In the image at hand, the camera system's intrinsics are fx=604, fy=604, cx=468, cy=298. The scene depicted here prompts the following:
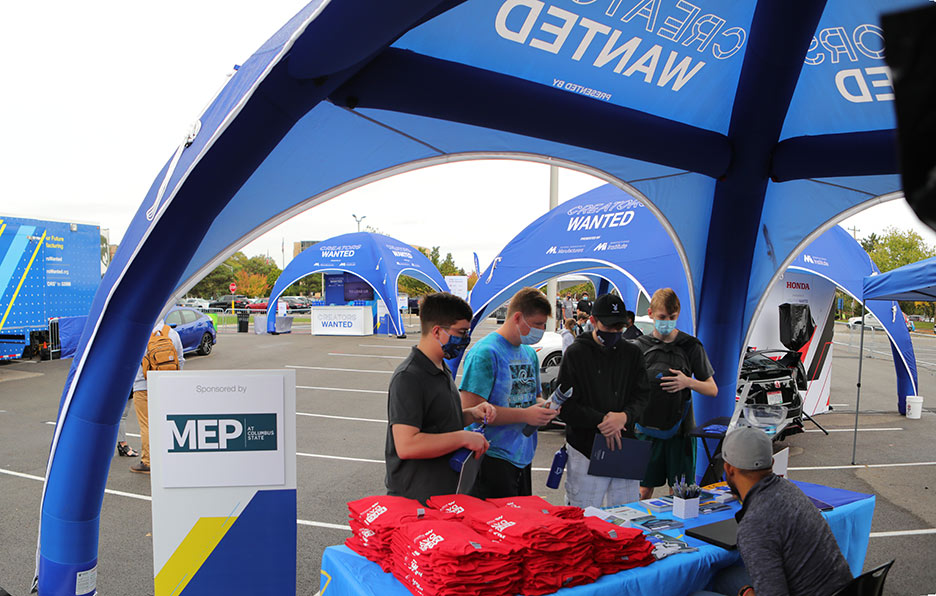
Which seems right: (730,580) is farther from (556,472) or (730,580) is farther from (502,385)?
(502,385)

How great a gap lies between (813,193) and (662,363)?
2.44 m

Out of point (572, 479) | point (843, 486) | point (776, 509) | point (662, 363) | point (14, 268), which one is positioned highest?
point (14, 268)

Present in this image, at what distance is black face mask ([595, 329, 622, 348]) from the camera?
12.9 ft

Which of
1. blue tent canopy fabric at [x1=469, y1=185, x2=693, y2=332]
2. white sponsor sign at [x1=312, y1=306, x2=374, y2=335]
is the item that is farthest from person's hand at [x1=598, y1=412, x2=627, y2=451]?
white sponsor sign at [x1=312, y1=306, x2=374, y2=335]

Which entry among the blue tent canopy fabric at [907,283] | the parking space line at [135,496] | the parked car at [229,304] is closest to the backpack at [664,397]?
the parking space line at [135,496]

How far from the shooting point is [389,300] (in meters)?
24.0

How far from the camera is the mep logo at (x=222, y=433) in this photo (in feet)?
9.20

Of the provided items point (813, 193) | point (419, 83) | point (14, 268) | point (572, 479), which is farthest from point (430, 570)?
point (14, 268)

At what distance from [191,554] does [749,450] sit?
2546 millimetres

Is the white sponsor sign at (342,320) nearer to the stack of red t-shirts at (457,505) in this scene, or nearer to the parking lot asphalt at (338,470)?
the parking lot asphalt at (338,470)

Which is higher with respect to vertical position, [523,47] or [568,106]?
[523,47]

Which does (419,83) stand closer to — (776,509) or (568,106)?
(568,106)

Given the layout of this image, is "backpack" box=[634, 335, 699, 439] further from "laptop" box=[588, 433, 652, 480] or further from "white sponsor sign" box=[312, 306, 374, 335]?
"white sponsor sign" box=[312, 306, 374, 335]

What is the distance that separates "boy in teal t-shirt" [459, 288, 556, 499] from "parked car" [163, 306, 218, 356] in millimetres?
13747
